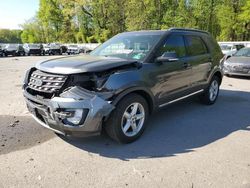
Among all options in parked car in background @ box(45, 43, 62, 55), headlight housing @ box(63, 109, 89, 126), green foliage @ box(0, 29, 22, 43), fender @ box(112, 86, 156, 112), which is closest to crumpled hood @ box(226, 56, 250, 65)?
fender @ box(112, 86, 156, 112)

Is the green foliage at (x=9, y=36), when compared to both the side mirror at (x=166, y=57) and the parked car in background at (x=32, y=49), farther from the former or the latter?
the side mirror at (x=166, y=57)

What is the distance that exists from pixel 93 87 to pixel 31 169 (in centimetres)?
135

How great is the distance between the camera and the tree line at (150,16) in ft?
119

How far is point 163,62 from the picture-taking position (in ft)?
15.0

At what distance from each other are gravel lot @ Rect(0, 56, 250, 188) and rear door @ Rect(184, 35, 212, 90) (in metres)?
0.83

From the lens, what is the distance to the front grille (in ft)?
12.1

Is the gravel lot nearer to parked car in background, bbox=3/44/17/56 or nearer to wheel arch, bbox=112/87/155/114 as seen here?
wheel arch, bbox=112/87/155/114

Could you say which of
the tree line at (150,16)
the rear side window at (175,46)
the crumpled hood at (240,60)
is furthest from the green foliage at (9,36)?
the rear side window at (175,46)

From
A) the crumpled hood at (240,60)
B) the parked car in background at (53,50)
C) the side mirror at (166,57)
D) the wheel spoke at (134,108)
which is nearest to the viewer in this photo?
the wheel spoke at (134,108)

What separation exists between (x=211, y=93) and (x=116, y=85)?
11.8ft

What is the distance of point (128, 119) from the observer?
164 inches

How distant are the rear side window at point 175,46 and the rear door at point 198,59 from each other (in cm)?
18

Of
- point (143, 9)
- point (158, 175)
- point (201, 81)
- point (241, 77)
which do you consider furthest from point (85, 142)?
point (143, 9)

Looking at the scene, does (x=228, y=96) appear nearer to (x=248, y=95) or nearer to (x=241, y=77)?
(x=248, y=95)
